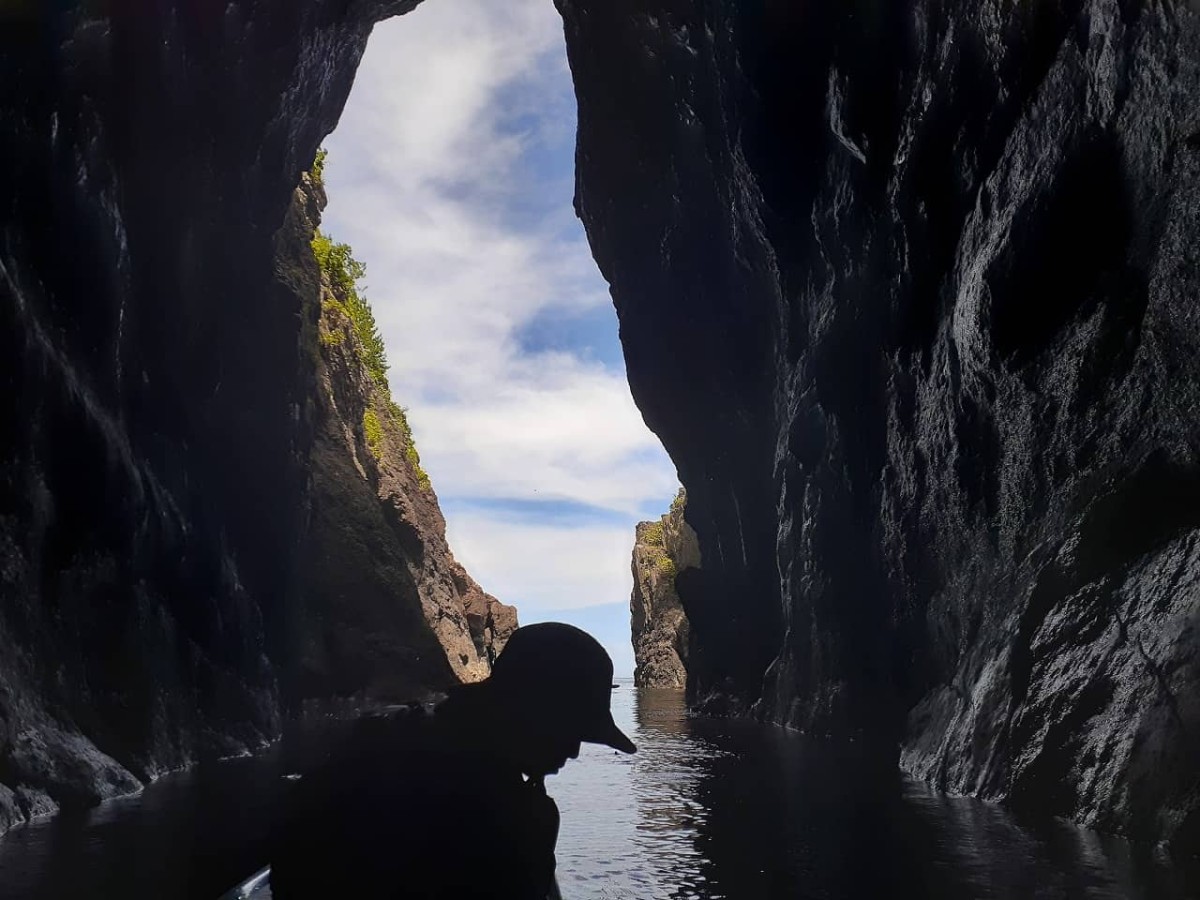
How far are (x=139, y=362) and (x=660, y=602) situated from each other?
55421 millimetres

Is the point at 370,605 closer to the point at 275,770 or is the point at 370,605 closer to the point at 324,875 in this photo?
the point at 275,770

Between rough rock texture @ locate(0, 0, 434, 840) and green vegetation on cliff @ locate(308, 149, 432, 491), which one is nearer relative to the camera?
rough rock texture @ locate(0, 0, 434, 840)

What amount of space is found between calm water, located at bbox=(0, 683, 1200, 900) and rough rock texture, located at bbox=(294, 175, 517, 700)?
20.6m

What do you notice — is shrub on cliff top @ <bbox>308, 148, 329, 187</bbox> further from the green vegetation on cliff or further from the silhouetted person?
the silhouetted person

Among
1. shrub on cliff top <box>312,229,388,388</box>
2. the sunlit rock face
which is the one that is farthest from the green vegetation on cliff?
the sunlit rock face

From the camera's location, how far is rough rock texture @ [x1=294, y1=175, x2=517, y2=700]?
34656 millimetres

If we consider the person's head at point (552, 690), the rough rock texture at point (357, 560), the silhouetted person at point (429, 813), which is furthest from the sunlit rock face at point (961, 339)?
the rough rock texture at point (357, 560)

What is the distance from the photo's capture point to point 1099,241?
9.84m

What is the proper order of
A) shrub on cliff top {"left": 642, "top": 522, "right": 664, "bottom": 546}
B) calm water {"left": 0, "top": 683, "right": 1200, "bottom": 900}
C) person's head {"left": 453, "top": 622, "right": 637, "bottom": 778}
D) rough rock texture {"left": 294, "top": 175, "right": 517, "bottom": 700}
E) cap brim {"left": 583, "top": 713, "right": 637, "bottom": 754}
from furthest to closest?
1. shrub on cliff top {"left": 642, "top": 522, "right": 664, "bottom": 546}
2. rough rock texture {"left": 294, "top": 175, "right": 517, "bottom": 700}
3. calm water {"left": 0, "top": 683, "right": 1200, "bottom": 900}
4. cap brim {"left": 583, "top": 713, "right": 637, "bottom": 754}
5. person's head {"left": 453, "top": 622, "right": 637, "bottom": 778}

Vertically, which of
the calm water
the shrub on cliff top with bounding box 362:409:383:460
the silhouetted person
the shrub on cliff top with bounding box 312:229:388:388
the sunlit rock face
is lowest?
the calm water

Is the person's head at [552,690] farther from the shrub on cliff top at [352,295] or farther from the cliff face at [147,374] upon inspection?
the shrub on cliff top at [352,295]

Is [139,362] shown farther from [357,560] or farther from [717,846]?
[357,560]

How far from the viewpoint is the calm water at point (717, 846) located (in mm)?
6805

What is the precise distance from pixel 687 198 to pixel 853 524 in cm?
1195
